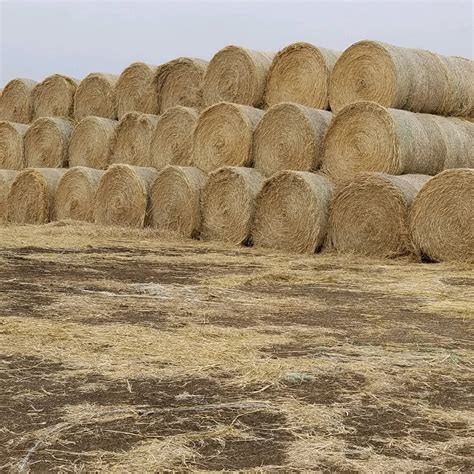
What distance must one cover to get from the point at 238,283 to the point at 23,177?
7.45 metres

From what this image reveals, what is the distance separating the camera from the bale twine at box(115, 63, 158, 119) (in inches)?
514

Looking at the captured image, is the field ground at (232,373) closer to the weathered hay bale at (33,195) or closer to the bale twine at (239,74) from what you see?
the bale twine at (239,74)

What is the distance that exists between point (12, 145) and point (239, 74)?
4.83 metres

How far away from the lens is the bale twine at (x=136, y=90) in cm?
1306

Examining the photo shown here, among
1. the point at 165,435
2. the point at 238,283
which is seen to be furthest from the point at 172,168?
the point at 165,435

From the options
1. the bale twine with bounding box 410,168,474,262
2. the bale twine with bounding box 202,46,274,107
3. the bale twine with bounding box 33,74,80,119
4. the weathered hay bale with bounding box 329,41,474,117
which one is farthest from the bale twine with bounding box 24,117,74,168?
the bale twine with bounding box 410,168,474,262

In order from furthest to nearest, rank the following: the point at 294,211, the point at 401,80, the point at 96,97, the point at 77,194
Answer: the point at 96,97
the point at 77,194
the point at 401,80
the point at 294,211

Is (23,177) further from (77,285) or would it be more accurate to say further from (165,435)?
(165,435)

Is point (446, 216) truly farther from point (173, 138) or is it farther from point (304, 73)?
point (173, 138)

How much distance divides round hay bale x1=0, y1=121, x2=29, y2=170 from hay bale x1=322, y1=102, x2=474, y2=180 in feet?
19.7

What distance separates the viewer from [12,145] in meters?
14.8

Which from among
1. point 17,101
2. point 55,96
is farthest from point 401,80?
point 17,101

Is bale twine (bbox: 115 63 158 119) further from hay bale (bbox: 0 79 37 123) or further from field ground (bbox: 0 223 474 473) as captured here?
field ground (bbox: 0 223 474 473)

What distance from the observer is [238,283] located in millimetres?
6910
